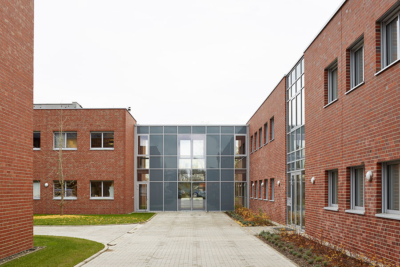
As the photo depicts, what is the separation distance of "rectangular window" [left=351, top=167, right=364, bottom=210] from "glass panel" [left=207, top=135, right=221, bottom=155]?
20.6m

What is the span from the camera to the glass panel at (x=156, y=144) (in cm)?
3142

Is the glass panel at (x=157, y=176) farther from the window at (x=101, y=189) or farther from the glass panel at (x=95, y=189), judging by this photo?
the glass panel at (x=95, y=189)

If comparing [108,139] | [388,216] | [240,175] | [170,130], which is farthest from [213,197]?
[388,216]

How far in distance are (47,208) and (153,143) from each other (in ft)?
28.5

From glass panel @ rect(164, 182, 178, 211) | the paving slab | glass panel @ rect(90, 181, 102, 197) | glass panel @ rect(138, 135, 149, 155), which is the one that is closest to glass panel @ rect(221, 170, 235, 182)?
glass panel @ rect(164, 182, 178, 211)

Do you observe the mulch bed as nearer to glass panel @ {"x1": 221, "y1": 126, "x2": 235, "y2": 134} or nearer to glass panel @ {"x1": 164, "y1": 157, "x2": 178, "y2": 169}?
glass panel @ {"x1": 164, "y1": 157, "x2": 178, "y2": 169}

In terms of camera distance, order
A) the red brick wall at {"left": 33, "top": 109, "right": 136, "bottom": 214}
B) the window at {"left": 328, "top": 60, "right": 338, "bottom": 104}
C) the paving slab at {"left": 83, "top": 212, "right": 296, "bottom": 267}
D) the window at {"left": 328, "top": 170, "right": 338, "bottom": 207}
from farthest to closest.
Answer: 1. the red brick wall at {"left": 33, "top": 109, "right": 136, "bottom": 214}
2. the window at {"left": 328, "top": 60, "right": 338, "bottom": 104}
3. the window at {"left": 328, "top": 170, "right": 338, "bottom": 207}
4. the paving slab at {"left": 83, "top": 212, "right": 296, "bottom": 267}

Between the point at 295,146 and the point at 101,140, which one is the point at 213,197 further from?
the point at 295,146

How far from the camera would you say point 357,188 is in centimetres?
1109

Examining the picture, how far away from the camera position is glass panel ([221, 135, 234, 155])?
31.8 m

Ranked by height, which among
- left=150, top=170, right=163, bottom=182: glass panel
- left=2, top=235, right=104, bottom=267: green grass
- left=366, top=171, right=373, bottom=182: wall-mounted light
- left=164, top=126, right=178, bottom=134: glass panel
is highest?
left=164, top=126, right=178, bottom=134: glass panel

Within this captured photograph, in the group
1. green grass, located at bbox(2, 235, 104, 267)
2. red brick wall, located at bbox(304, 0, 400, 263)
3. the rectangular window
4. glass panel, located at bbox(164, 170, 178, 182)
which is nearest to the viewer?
red brick wall, located at bbox(304, 0, 400, 263)

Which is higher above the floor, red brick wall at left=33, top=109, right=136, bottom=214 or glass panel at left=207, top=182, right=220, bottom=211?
red brick wall at left=33, top=109, right=136, bottom=214

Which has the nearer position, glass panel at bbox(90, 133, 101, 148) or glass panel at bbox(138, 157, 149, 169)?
glass panel at bbox(90, 133, 101, 148)
